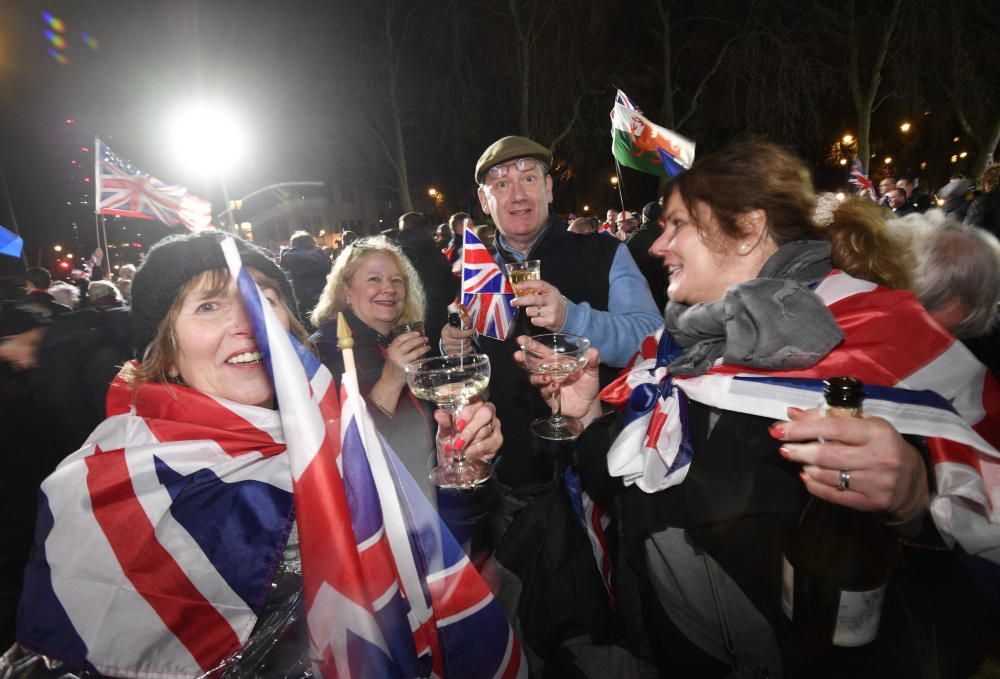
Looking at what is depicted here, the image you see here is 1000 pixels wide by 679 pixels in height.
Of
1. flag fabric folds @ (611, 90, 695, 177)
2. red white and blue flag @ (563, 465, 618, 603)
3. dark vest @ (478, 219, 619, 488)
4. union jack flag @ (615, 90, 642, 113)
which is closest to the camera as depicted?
red white and blue flag @ (563, 465, 618, 603)

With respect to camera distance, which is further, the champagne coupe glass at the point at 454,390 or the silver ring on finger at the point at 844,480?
the champagne coupe glass at the point at 454,390

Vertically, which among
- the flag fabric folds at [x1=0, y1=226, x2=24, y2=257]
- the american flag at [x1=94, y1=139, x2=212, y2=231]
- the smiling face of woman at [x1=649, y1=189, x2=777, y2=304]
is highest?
the american flag at [x1=94, y1=139, x2=212, y2=231]

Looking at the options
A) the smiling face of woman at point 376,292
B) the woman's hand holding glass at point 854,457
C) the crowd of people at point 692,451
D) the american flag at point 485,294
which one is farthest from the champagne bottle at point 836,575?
the smiling face of woman at point 376,292

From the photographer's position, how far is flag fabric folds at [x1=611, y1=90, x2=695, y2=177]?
3611 millimetres

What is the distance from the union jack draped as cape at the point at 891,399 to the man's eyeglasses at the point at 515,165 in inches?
77.6

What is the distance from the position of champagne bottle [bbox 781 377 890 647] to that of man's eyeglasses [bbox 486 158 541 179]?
8.41ft

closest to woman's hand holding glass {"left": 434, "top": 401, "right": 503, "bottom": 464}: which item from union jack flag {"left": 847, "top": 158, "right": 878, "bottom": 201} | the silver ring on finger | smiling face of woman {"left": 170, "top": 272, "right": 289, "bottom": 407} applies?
smiling face of woman {"left": 170, "top": 272, "right": 289, "bottom": 407}

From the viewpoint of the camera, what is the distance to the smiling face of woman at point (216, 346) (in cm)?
200

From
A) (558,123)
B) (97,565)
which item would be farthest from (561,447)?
(558,123)

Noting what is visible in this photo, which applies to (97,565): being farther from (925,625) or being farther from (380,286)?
(925,625)

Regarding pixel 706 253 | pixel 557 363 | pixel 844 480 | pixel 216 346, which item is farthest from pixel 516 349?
pixel 844 480

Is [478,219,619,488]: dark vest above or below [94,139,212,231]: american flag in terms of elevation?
below

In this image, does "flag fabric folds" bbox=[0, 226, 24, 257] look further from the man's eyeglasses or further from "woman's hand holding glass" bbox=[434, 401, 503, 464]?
"woman's hand holding glass" bbox=[434, 401, 503, 464]

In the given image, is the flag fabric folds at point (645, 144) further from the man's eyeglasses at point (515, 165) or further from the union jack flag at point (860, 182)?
the union jack flag at point (860, 182)
